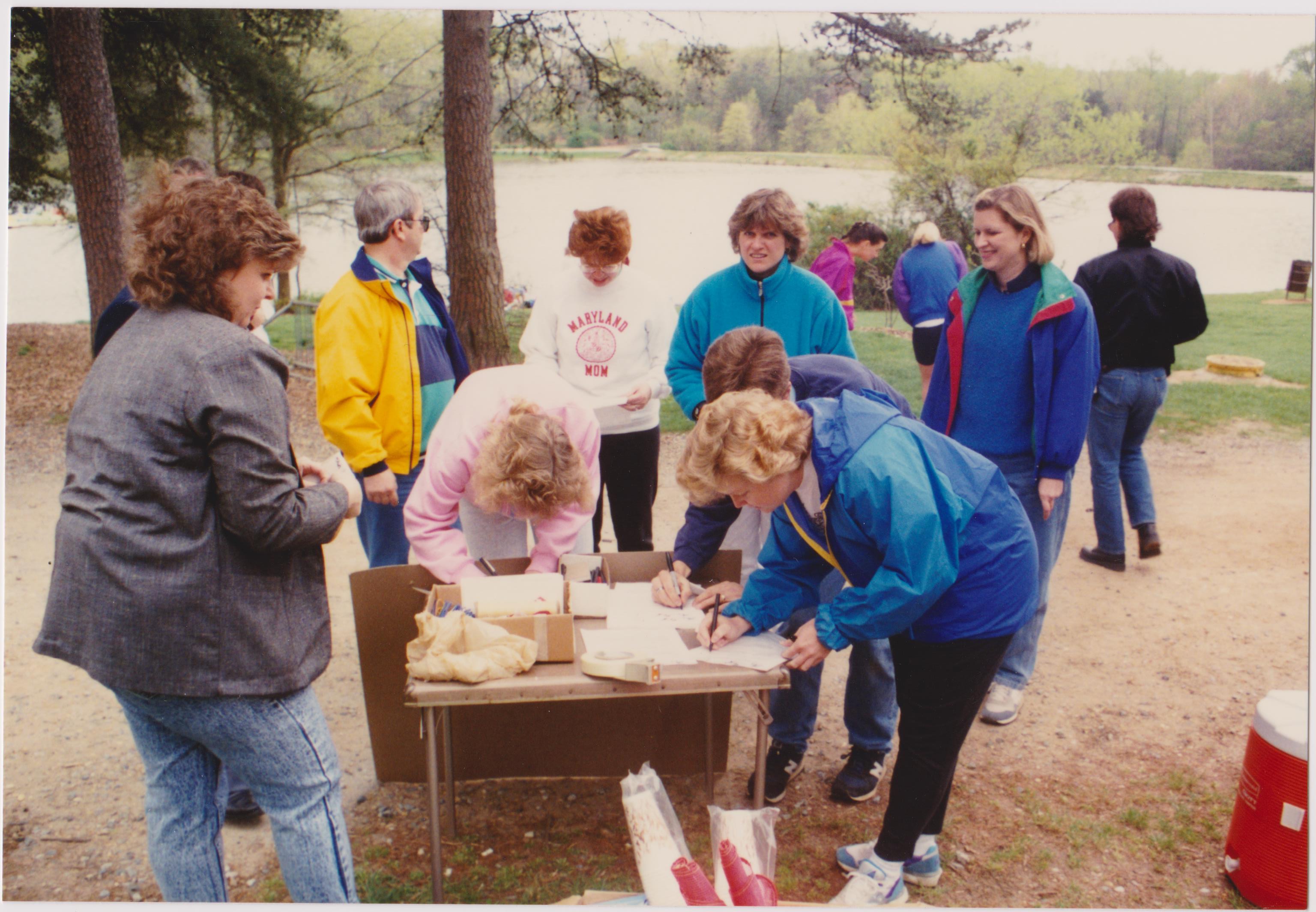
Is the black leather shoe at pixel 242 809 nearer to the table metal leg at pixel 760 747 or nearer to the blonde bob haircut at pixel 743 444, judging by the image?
the table metal leg at pixel 760 747

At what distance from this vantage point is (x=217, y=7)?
329 inches

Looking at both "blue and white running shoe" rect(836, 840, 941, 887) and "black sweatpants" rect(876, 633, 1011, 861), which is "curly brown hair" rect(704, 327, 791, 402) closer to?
"black sweatpants" rect(876, 633, 1011, 861)

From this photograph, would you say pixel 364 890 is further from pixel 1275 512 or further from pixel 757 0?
pixel 1275 512

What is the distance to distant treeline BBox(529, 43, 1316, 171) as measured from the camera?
3750mm

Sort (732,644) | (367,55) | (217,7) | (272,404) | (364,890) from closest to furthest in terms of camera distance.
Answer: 1. (272,404)
2. (732,644)
3. (364,890)
4. (217,7)
5. (367,55)

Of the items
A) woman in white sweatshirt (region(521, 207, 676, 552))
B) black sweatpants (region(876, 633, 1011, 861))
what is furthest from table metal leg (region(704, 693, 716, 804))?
woman in white sweatshirt (region(521, 207, 676, 552))

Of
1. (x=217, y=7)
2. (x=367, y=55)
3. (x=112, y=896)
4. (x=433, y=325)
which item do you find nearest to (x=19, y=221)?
(x=217, y=7)

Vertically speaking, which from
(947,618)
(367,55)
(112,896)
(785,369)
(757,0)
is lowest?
(112,896)

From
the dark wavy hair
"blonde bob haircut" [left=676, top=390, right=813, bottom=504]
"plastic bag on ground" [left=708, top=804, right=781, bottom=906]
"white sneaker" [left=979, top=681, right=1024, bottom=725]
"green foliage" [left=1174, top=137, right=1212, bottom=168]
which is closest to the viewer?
"blonde bob haircut" [left=676, top=390, right=813, bottom=504]

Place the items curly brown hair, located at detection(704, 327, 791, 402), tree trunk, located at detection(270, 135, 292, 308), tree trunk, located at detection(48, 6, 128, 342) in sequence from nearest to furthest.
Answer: curly brown hair, located at detection(704, 327, 791, 402) < tree trunk, located at detection(48, 6, 128, 342) < tree trunk, located at detection(270, 135, 292, 308)

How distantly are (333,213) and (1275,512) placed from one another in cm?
1316

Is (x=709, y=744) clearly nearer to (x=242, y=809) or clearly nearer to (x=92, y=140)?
(x=242, y=809)

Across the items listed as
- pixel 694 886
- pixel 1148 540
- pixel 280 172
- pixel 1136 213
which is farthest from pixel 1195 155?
pixel 280 172

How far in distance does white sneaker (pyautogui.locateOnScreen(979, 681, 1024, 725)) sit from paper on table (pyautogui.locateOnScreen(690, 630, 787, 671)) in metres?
1.35
